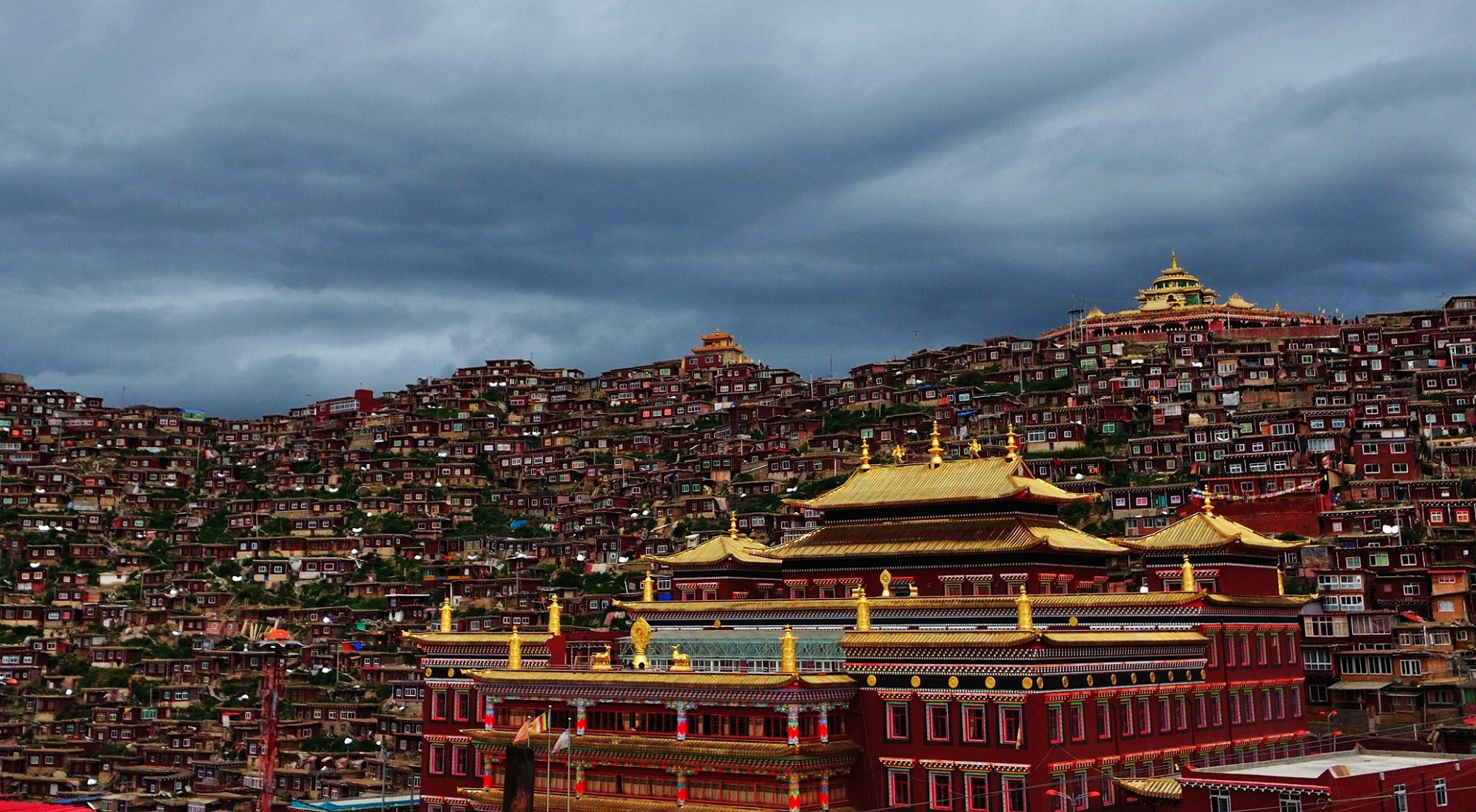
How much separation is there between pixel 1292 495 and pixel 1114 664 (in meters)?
45.7

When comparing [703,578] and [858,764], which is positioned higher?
[703,578]

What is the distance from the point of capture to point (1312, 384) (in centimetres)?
10500

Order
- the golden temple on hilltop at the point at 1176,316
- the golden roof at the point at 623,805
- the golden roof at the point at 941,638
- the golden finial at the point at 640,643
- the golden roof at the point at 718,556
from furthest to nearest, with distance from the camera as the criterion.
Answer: the golden temple on hilltop at the point at 1176,316 < the golden roof at the point at 718,556 < the golden finial at the point at 640,643 < the golden roof at the point at 623,805 < the golden roof at the point at 941,638

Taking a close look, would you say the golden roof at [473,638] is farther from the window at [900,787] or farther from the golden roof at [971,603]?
the window at [900,787]

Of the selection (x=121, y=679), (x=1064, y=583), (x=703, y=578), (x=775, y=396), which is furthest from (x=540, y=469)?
(x=1064, y=583)

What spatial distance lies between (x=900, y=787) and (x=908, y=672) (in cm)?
326

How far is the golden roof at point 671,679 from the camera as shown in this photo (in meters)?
42.5

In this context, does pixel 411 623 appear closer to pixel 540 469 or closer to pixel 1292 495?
pixel 540 469

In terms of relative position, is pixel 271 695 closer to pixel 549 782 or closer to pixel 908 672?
pixel 549 782

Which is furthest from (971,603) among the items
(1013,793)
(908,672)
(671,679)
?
(671,679)

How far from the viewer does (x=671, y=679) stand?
1770 inches

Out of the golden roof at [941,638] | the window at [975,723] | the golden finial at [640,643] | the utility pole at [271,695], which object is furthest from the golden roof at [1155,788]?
the utility pole at [271,695]

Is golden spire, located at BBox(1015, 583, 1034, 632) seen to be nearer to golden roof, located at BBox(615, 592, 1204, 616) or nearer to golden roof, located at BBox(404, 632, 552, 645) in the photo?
golden roof, located at BBox(615, 592, 1204, 616)

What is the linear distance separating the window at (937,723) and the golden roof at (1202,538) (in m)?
16.0
